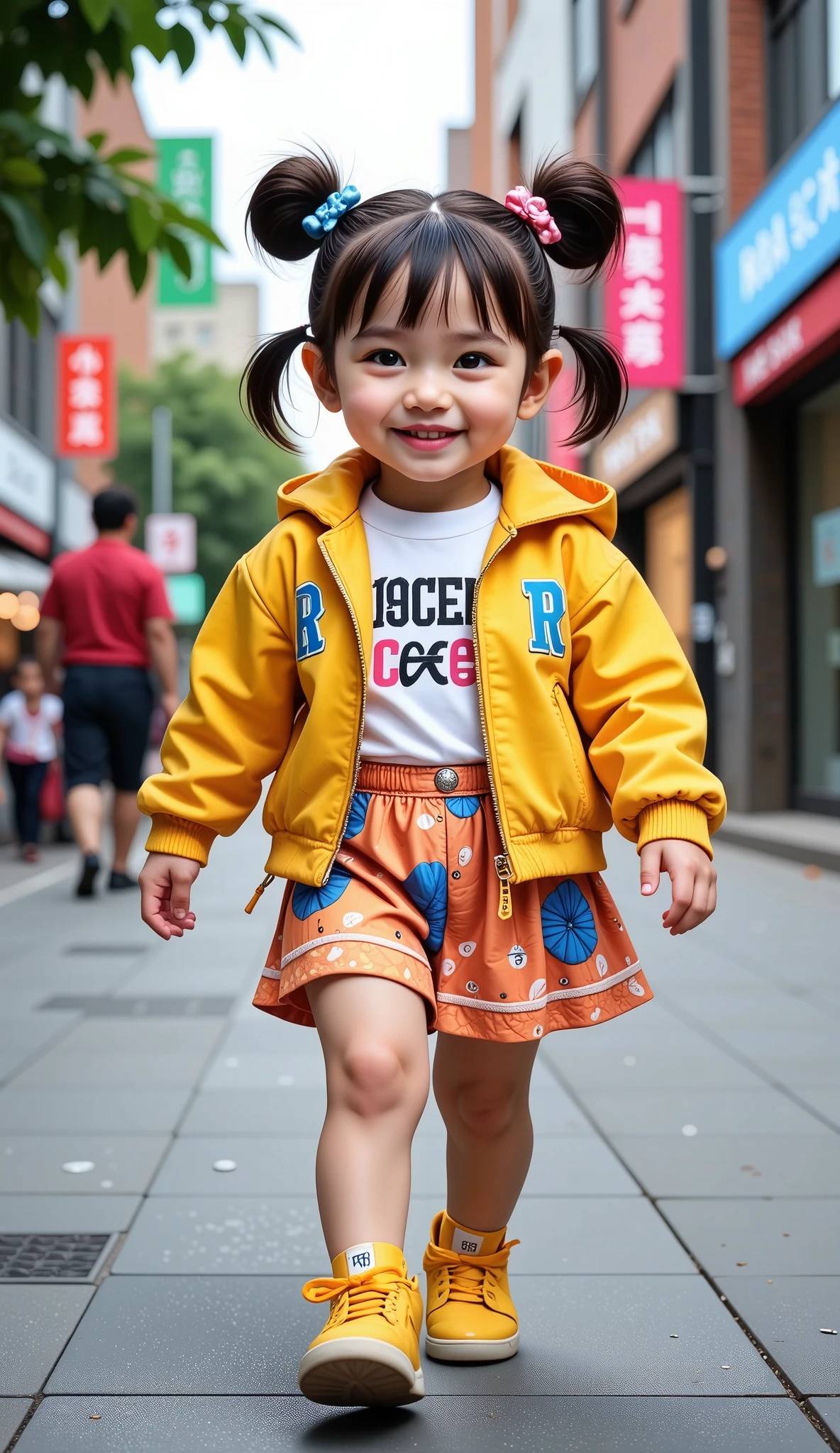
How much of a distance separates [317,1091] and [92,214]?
2279mm

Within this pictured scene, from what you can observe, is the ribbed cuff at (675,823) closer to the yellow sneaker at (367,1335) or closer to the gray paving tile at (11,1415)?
the yellow sneaker at (367,1335)

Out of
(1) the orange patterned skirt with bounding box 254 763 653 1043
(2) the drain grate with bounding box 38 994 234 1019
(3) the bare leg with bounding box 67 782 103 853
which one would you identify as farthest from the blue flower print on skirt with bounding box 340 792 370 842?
(3) the bare leg with bounding box 67 782 103 853

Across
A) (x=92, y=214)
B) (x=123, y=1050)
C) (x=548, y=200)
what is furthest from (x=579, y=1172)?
(x=92, y=214)

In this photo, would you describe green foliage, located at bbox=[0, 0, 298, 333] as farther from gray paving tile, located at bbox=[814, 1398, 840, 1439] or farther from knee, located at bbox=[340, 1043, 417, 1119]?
gray paving tile, located at bbox=[814, 1398, 840, 1439]

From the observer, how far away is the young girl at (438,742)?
6.69 ft

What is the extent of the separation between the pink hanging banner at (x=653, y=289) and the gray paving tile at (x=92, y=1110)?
10.2 metres

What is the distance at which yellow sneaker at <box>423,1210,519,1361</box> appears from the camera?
220 centimetres

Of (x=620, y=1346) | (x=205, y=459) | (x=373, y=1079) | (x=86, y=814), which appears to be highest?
(x=205, y=459)

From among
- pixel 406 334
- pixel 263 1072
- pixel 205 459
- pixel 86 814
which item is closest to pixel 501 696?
pixel 406 334

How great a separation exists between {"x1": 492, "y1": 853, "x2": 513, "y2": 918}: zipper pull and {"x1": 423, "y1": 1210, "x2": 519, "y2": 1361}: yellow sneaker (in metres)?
0.54

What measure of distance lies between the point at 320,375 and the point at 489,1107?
3.61ft

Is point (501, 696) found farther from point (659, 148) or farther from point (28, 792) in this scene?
point (659, 148)

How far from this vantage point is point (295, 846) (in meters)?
2.15

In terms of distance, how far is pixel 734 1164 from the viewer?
3201mm
